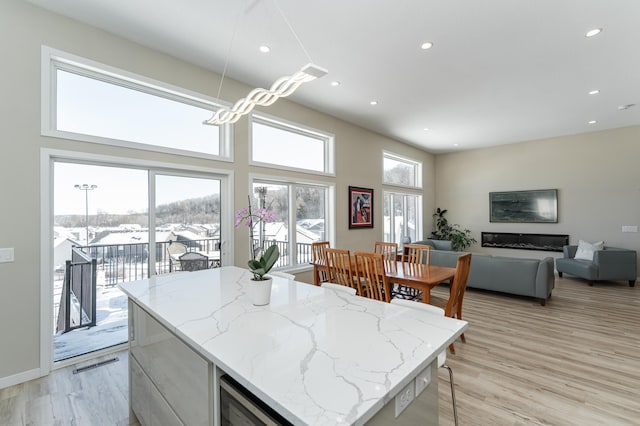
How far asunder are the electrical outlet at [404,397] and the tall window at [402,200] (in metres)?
5.74

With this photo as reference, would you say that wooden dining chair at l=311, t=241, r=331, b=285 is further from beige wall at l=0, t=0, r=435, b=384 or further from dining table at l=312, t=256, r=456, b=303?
beige wall at l=0, t=0, r=435, b=384

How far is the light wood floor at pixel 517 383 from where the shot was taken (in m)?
2.04

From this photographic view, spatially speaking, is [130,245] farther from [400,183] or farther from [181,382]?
[400,183]

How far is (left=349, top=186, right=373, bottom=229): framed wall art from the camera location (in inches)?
226

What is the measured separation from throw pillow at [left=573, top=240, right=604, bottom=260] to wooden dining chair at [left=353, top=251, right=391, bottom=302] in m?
5.23

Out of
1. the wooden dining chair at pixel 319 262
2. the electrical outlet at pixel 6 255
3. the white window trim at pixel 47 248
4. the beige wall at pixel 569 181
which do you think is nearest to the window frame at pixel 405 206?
the beige wall at pixel 569 181

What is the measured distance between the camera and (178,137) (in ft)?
11.7

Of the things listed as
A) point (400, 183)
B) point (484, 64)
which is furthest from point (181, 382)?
point (400, 183)

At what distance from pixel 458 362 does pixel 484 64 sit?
3438 mm

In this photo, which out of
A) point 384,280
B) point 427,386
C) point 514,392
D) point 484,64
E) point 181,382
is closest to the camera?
point 427,386

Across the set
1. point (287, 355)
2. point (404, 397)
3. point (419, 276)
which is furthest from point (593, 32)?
point (287, 355)

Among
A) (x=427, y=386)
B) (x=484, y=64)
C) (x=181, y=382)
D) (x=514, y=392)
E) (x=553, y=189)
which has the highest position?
(x=484, y=64)

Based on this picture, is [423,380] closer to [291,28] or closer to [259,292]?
[259,292]

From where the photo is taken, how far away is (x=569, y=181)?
6.73m
